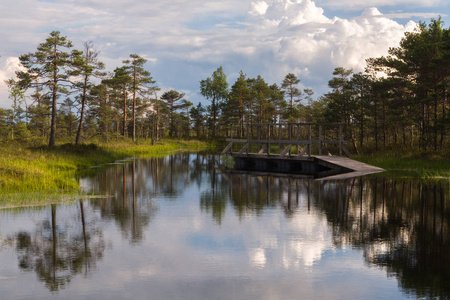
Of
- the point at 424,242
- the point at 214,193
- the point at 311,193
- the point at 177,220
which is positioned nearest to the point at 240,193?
the point at 214,193

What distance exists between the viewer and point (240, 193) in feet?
61.7

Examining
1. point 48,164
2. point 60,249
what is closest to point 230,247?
point 60,249

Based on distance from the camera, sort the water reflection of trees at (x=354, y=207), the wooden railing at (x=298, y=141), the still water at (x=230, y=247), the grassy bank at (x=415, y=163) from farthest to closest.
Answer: the wooden railing at (x=298, y=141)
the grassy bank at (x=415, y=163)
the water reflection of trees at (x=354, y=207)
the still water at (x=230, y=247)

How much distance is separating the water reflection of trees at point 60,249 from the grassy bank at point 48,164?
5.79 meters

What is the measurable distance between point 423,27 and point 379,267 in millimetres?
35459

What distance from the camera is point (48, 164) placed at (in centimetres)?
2523

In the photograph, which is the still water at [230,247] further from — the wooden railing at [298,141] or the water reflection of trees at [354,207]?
the wooden railing at [298,141]

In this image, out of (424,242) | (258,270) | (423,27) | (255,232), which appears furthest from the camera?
(423,27)

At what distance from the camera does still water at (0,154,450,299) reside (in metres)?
7.04

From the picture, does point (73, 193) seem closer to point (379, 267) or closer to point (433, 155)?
point (379, 267)

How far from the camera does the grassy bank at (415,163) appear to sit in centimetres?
2567

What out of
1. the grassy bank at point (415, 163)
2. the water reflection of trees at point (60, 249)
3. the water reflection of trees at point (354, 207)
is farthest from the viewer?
the grassy bank at point (415, 163)

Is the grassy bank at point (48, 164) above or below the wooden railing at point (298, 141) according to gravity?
below

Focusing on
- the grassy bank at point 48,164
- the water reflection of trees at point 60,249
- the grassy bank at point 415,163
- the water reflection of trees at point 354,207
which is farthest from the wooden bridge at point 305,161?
the water reflection of trees at point 60,249
